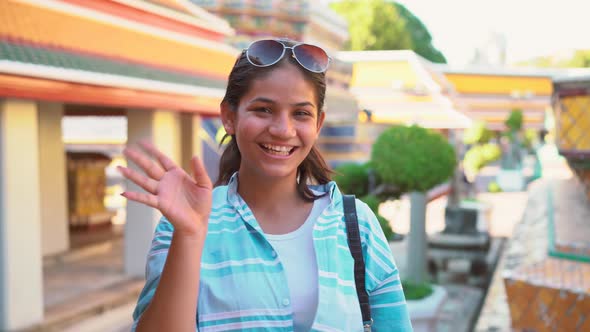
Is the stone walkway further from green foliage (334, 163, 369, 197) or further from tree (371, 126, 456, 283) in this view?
green foliage (334, 163, 369, 197)

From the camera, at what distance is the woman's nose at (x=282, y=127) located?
1.36 metres

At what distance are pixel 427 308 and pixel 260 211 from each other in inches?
159

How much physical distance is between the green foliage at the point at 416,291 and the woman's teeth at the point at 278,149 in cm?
419

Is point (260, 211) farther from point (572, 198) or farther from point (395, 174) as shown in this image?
point (572, 198)

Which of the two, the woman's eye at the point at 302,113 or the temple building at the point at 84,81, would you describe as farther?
the temple building at the point at 84,81

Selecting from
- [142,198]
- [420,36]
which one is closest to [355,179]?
[142,198]

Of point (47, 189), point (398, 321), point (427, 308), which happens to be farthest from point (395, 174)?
point (47, 189)

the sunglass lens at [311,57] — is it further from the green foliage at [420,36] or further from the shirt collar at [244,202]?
the green foliage at [420,36]

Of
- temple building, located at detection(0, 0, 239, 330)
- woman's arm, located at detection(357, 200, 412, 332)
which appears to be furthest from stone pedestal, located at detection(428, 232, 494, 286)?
woman's arm, located at detection(357, 200, 412, 332)

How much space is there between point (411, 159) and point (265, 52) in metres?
3.97

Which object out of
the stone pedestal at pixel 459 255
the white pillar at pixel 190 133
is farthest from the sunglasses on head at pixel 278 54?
the stone pedestal at pixel 459 255

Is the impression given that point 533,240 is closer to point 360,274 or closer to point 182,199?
point 360,274

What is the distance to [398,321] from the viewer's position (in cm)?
139

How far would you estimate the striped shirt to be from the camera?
48.8 inches
